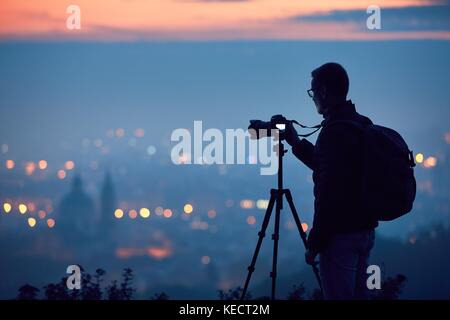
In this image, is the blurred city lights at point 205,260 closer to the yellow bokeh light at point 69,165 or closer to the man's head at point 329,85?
the yellow bokeh light at point 69,165

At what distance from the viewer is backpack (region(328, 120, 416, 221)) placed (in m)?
3.91

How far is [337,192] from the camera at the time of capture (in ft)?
12.5

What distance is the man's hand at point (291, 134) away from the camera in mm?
4492

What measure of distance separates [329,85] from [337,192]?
2.21 feet

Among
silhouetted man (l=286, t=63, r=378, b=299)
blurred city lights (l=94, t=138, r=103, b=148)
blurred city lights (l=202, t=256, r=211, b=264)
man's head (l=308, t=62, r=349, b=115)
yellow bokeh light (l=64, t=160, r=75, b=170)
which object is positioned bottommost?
blurred city lights (l=202, t=256, r=211, b=264)

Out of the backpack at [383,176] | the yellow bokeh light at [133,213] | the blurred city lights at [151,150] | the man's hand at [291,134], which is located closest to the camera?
the backpack at [383,176]

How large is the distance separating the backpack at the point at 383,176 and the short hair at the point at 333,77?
224mm

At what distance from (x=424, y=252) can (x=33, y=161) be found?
9377mm

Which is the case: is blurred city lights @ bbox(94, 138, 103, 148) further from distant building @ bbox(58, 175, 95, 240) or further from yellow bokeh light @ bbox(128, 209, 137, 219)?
yellow bokeh light @ bbox(128, 209, 137, 219)

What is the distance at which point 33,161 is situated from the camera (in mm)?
13305

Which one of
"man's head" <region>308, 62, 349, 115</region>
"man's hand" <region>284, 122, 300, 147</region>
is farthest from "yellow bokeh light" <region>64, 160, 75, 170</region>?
"man's head" <region>308, 62, 349, 115</region>

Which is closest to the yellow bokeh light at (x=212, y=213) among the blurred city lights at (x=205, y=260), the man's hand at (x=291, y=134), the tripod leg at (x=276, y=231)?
the blurred city lights at (x=205, y=260)

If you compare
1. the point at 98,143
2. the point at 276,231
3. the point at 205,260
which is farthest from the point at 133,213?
the point at 276,231

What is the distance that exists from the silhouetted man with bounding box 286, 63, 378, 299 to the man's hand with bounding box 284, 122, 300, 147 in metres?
0.45
